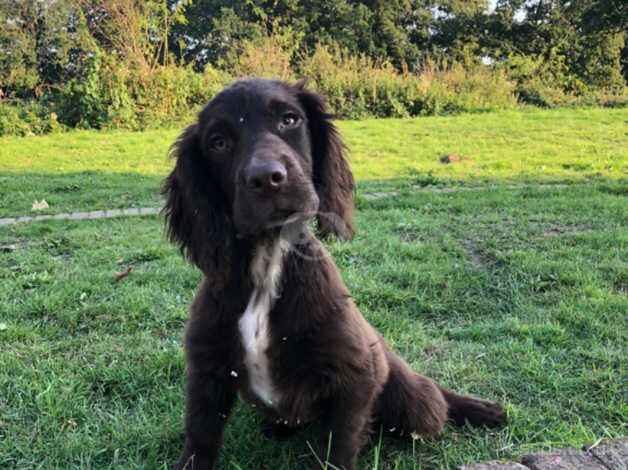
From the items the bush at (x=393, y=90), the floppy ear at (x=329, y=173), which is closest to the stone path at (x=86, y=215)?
the floppy ear at (x=329, y=173)

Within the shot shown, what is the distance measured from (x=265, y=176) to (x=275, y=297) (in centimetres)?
46

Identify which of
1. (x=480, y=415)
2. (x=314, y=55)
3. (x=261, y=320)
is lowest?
(x=480, y=415)

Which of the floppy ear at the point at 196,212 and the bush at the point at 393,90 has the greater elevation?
the bush at the point at 393,90

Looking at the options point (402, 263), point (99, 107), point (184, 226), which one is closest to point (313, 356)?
point (184, 226)

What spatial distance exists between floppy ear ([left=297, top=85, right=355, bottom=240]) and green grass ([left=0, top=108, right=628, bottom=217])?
15.6 ft

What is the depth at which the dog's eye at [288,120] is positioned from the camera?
1.93 m

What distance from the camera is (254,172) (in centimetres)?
160

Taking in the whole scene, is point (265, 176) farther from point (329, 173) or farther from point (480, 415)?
point (480, 415)

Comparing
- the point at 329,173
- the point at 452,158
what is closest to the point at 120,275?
the point at 329,173

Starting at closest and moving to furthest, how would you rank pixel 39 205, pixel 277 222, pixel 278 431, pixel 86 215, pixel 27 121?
pixel 277 222 → pixel 278 431 → pixel 86 215 → pixel 39 205 → pixel 27 121

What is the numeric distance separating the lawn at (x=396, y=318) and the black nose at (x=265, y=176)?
0.95 m

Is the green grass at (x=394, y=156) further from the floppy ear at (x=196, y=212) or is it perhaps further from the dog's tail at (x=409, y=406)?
the dog's tail at (x=409, y=406)

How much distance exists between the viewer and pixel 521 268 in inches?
142

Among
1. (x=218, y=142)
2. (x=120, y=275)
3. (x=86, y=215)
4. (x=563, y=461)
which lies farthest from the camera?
(x=86, y=215)
